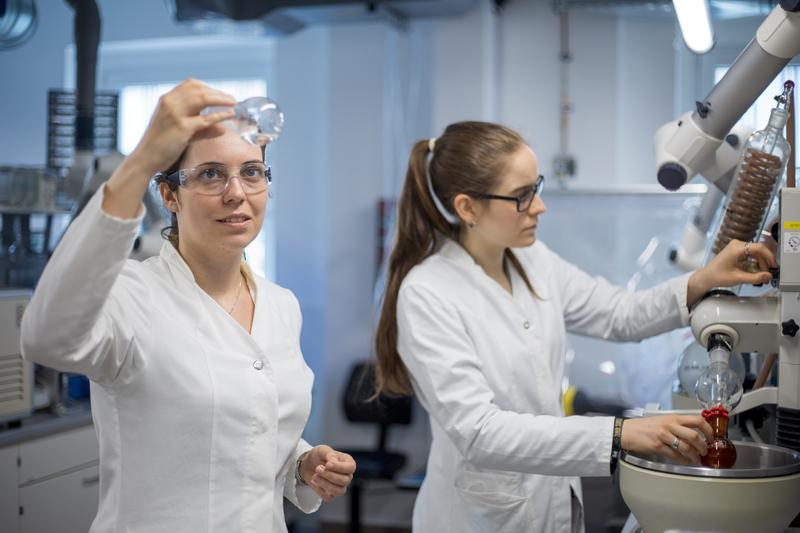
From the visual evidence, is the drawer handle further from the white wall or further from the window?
the window

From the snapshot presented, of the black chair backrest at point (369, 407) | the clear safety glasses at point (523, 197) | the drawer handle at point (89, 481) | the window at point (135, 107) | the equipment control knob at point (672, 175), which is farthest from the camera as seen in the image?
the window at point (135, 107)

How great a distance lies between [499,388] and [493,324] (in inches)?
5.1

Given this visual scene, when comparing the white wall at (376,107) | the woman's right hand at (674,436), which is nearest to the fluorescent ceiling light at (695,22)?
the woman's right hand at (674,436)

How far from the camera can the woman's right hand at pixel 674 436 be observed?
1.30m

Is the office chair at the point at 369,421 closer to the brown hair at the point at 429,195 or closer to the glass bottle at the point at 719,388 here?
the brown hair at the point at 429,195

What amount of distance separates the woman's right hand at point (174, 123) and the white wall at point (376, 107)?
9.68 feet

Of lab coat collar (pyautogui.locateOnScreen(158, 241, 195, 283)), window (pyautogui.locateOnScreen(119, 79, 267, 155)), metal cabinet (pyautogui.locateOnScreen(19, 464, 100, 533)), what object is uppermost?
window (pyautogui.locateOnScreen(119, 79, 267, 155))

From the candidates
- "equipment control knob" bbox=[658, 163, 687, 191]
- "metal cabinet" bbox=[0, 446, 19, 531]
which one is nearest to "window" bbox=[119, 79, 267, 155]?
"metal cabinet" bbox=[0, 446, 19, 531]

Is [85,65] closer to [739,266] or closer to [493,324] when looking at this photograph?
[493,324]

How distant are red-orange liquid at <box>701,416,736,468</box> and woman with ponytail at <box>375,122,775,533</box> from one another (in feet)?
0.64

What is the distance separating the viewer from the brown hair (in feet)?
5.94

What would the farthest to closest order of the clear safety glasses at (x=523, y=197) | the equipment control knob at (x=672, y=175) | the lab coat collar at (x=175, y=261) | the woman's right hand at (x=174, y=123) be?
the clear safety glasses at (x=523, y=197)
the equipment control knob at (x=672, y=175)
the lab coat collar at (x=175, y=261)
the woman's right hand at (x=174, y=123)

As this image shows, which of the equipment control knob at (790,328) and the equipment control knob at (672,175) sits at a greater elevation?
the equipment control knob at (672,175)

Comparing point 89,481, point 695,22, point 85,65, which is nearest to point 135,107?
point 85,65
